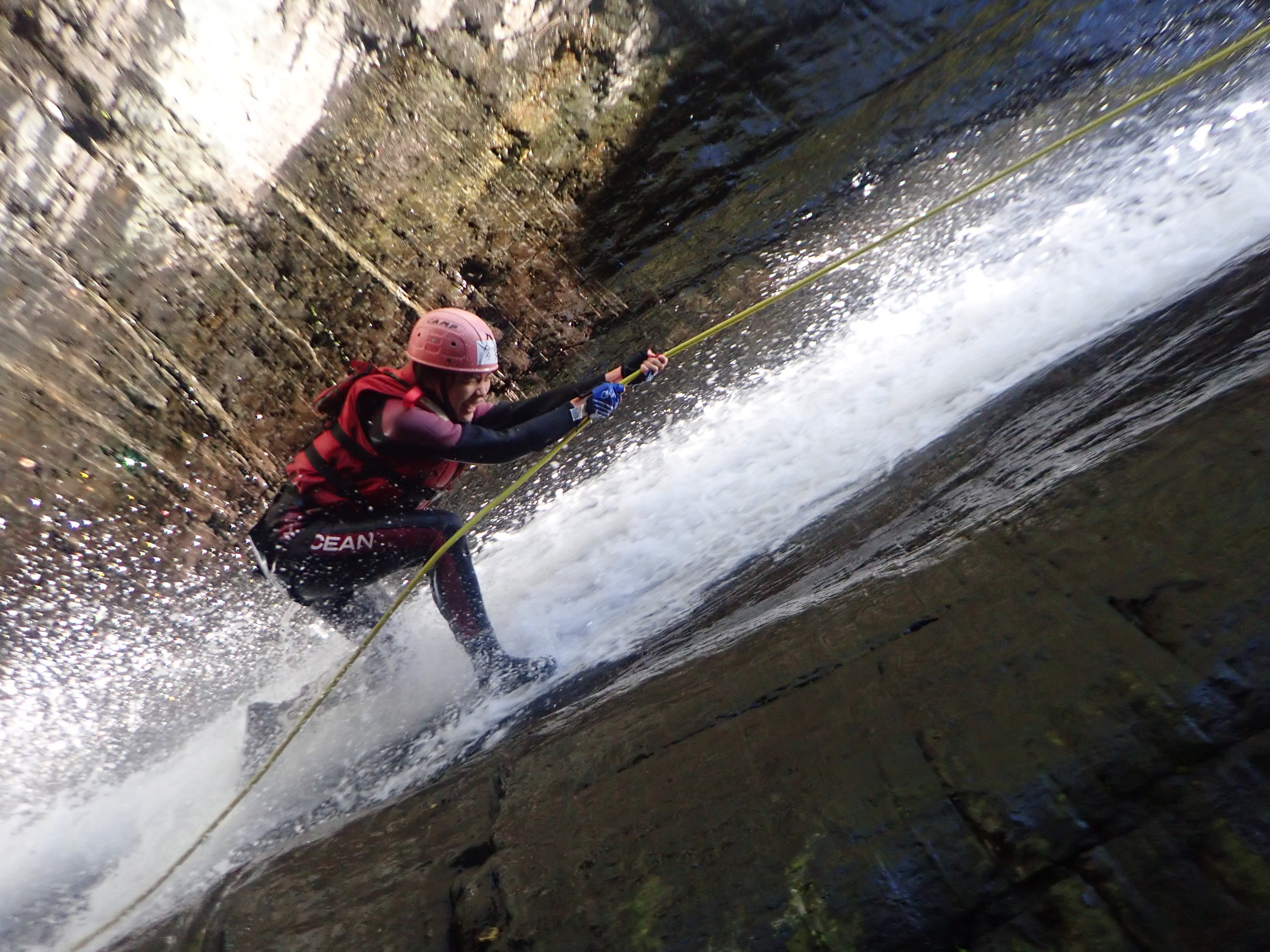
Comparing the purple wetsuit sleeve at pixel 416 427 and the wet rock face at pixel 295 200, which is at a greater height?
the wet rock face at pixel 295 200

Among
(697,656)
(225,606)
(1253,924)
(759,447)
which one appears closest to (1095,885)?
(1253,924)

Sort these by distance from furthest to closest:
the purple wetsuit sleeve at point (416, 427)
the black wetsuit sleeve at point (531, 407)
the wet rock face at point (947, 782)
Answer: the black wetsuit sleeve at point (531, 407), the purple wetsuit sleeve at point (416, 427), the wet rock face at point (947, 782)

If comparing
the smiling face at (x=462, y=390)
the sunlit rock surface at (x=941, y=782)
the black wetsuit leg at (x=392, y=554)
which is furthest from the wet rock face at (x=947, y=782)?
the smiling face at (x=462, y=390)

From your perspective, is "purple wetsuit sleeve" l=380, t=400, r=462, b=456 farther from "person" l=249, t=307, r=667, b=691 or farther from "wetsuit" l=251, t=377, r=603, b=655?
"wetsuit" l=251, t=377, r=603, b=655

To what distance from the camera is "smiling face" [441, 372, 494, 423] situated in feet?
10.8

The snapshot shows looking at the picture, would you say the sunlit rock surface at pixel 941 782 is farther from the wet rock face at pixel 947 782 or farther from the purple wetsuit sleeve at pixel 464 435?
the purple wetsuit sleeve at pixel 464 435

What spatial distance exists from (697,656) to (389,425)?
4.77ft

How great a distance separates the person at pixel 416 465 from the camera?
3227mm

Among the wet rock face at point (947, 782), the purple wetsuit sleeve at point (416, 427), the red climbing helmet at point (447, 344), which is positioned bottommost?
A: the wet rock face at point (947, 782)

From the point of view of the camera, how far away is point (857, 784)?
68.0 inches

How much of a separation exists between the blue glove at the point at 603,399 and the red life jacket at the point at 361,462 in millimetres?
567

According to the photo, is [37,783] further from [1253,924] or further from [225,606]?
[1253,924]

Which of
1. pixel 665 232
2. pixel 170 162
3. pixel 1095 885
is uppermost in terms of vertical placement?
pixel 170 162

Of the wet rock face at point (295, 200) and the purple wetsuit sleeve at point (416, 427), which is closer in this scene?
the purple wetsuit sleeve at point (416, 427)
